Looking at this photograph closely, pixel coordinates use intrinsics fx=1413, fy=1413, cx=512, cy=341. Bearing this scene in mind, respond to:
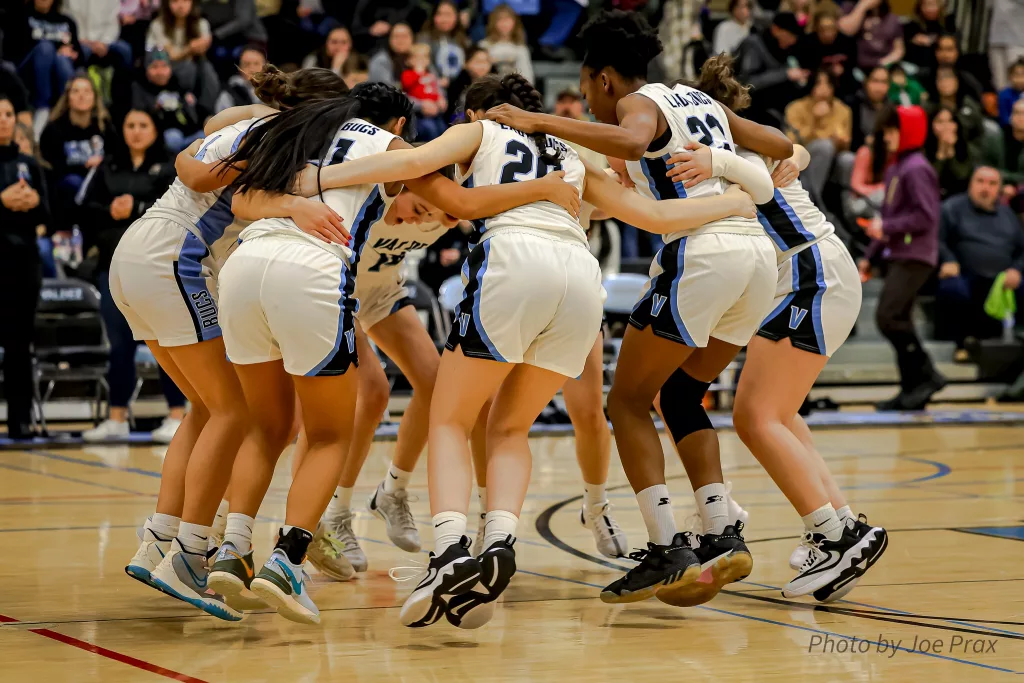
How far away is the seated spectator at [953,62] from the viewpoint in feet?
52.0

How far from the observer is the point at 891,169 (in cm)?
1288

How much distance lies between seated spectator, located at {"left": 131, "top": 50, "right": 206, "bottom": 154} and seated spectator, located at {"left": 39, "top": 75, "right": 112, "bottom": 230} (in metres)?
0.34

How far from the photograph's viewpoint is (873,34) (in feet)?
54.0

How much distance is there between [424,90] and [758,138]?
8.08 m

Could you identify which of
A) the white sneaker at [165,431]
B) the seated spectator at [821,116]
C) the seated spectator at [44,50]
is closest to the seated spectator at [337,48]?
the seated spectator at [44,50]

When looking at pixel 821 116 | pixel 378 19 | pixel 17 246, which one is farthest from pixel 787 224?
pixel 821 116

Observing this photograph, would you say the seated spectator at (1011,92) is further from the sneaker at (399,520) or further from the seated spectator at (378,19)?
the sneaker at (399,520)

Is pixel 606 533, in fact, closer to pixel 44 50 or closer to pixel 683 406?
pixel 683 406

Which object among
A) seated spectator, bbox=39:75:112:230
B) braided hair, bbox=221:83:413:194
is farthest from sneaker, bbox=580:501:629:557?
seated spectator, bbox=39:75:112:230

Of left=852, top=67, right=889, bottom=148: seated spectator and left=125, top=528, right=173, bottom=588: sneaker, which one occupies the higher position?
left=125, top=528, right=173, bottom=588: sneaker

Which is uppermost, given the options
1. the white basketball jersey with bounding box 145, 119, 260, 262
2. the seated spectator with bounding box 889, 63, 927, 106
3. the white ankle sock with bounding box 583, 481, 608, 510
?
the white basketball jersey with bounding box 145, 119, 260, 262

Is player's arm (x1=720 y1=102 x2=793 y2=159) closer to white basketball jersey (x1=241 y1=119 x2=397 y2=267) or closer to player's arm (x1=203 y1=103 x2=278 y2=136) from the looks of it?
white basketball jersey (x1=241 y1=119 x2=397 y2=267)

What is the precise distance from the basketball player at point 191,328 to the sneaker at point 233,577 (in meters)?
0.30

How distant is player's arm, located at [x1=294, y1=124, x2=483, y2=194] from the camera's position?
4.49m
